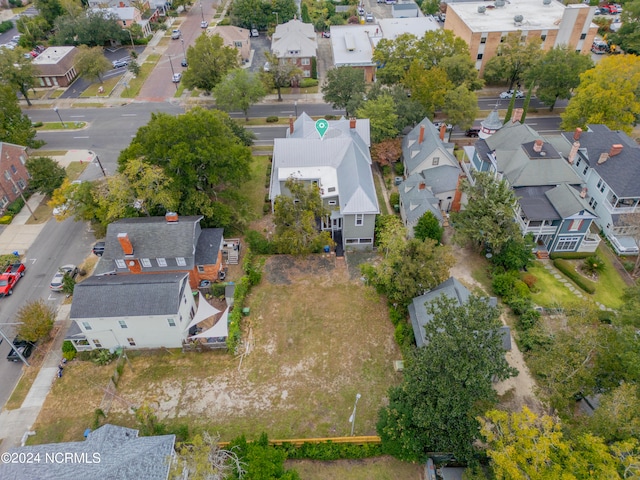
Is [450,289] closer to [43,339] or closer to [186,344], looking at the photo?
[186,344]

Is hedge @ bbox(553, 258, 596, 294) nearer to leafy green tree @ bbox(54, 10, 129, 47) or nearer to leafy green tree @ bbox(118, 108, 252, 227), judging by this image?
leafy green tree @ bbox(118, 108, 252, 227)

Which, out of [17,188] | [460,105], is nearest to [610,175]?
[460,105]

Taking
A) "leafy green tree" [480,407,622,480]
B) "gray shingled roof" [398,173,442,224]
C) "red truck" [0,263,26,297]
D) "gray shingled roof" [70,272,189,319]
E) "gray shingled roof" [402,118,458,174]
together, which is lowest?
"red truck" [0,263,26,297]

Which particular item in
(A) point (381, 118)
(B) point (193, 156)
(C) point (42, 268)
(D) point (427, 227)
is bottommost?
(C) point (42, 268)

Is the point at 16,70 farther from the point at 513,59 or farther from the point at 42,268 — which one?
the point at 513,59

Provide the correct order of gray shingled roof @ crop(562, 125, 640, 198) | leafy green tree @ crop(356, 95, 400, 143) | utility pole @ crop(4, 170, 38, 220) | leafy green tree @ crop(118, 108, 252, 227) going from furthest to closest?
leafy green tree @ crop(356, 95, 400, 143), utility pole @ crop(4, 170, 38, 220), gray shingled roof @ crop(562, 125, 640, 198), leafy green tree @ crop(118, 108, 252, 227)

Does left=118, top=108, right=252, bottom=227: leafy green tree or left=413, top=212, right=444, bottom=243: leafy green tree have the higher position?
left=118, top=108, right=252, bottom=227: leafy green tree

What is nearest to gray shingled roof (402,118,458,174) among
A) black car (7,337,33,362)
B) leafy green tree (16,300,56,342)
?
leafy green tree (16,300,56,342)
